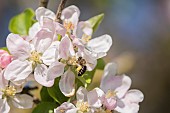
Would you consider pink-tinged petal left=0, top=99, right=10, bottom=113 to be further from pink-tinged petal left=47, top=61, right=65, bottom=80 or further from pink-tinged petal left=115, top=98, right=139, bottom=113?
pink-tinged petal left=115, top=98, right=139, bottom=113

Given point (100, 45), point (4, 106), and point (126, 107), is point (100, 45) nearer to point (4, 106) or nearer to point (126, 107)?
point (126, 107)

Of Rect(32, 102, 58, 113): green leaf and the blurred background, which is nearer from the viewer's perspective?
Rect(32, 102, 58, 113): green leaf

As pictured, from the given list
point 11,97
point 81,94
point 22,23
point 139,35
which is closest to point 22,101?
point 11,97

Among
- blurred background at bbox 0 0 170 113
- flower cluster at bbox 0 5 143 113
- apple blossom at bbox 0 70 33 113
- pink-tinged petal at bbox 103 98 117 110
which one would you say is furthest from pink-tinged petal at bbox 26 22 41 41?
blurred background at bbox 0 0 170 113

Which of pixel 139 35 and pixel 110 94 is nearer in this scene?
pixel 110 94

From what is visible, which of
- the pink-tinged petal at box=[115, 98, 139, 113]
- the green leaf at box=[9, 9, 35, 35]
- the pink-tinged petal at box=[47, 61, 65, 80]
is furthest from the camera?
the green leaf at box=[9, 9, 35, 35]

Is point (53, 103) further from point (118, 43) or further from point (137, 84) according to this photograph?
point (118, 43)

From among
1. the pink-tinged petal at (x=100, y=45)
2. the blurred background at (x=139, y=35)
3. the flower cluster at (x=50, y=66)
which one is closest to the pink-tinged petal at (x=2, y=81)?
the flower cluster at (x=50, y=66)
